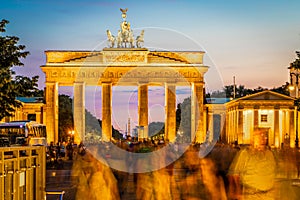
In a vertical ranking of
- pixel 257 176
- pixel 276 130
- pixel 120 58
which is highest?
pixel 120 58

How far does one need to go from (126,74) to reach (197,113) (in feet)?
31.5

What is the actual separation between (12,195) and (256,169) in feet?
18.4

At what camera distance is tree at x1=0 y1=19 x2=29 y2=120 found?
25.0 metres

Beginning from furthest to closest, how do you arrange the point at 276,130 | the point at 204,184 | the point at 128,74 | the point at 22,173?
the point at 128,74
the point at 276,130
the point at 204,184
the point at 22,173

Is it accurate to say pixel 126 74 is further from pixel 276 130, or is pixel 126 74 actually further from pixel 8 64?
pixel 8 64

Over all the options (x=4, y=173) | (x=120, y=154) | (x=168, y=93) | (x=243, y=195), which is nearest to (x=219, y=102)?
(x=168, y=93)

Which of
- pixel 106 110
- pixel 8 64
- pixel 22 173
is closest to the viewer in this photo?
pixel 22 173

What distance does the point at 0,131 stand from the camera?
133 ft

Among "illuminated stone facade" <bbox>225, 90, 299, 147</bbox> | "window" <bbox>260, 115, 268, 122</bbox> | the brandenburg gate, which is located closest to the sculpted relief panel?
the brandenburg gate

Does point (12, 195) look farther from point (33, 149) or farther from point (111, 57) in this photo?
point (111, 57)

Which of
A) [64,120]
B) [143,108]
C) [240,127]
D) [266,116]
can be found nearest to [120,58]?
[143,108]

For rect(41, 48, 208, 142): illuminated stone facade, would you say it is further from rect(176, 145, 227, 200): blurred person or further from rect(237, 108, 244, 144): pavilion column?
rect(176, 145, 227, 200): blurred person

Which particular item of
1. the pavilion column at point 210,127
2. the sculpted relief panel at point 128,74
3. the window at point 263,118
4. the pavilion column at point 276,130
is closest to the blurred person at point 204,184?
the pavilion column at point 276,130

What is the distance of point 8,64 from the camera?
2584 cm
